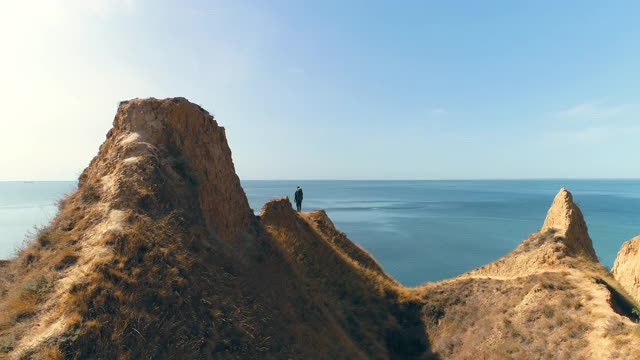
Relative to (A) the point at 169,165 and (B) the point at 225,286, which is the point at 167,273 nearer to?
(B) the point at 225,286

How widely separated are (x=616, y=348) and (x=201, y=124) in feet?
71.0

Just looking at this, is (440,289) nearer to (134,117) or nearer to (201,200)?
(201,200)

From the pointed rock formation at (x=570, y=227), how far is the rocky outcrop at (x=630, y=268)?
256cm

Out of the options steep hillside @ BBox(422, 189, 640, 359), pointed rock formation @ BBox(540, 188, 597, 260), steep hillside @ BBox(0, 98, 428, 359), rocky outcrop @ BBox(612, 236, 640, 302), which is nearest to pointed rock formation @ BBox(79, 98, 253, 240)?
steep hillside @ BBox(0, 98, 428, 359)

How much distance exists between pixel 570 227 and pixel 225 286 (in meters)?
26.7

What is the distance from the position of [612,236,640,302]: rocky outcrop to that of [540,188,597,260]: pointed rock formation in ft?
8.39

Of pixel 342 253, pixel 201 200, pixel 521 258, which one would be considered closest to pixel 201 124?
pixel 201 200

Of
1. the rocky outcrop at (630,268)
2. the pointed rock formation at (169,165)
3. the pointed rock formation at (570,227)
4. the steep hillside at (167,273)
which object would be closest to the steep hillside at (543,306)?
the pointed rock formation at (570,227)

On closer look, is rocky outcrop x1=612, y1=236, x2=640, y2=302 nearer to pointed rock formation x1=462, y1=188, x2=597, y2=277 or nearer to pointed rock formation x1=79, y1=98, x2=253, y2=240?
pointed rock formation x1=462, y1=188, x2=597, y2=277

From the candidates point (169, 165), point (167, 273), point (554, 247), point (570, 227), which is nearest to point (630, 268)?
point (554, 247)

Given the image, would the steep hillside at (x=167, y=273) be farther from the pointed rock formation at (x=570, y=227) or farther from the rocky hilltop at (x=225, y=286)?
the pointed rock formation at (x=570, y=227)

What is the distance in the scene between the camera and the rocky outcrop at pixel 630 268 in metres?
22.3

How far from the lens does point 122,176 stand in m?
14.9

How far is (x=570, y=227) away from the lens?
27.5m
